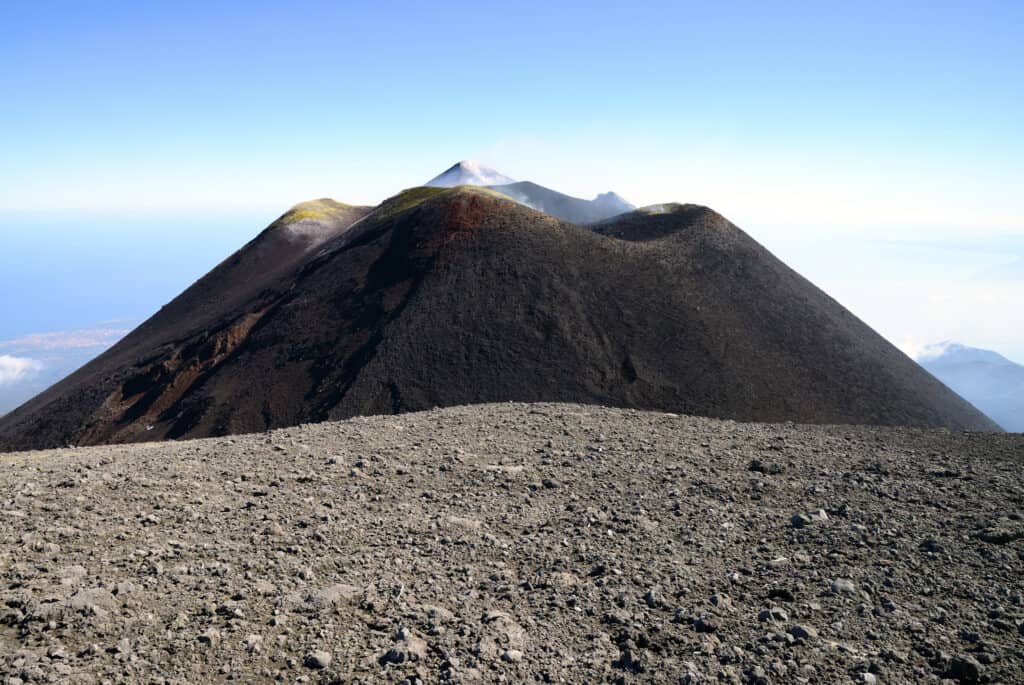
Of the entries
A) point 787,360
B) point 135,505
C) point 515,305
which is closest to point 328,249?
point 515,305

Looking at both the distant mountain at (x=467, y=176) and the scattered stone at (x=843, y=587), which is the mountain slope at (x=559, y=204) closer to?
the distant mountain at (x=467, y=176)

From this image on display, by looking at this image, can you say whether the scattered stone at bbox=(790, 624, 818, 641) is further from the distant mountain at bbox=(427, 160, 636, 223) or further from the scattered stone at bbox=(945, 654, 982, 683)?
the distant mountain at bbox=(427, 160, 636, 223)

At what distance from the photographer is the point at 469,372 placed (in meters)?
30.9

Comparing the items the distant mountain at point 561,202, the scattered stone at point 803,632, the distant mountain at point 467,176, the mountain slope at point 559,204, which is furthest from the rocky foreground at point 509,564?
the distant mountain at point 467,176

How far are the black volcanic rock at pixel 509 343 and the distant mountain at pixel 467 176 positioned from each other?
194 feet

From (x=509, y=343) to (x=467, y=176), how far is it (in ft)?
254

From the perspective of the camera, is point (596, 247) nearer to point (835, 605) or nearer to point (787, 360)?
point (787, 360)

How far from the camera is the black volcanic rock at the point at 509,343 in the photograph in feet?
101

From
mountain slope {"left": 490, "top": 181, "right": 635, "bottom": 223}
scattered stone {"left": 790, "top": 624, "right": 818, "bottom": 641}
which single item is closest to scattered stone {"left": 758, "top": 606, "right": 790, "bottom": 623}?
scattered stone {"left": 790, "top": 624, "right": 818, "bottom": 641}

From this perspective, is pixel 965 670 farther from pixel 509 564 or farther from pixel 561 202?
pixel 561 202

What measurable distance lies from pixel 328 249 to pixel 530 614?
45.0 meters

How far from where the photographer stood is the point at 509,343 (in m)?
32.4

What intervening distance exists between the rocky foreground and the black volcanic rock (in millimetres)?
17660

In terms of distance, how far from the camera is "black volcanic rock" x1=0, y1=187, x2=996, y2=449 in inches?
1212
